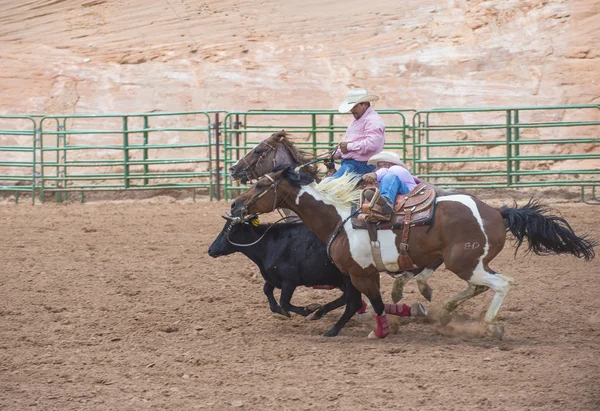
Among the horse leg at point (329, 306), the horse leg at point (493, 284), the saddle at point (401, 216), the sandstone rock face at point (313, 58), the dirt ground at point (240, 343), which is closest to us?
the dirt ground at point (240, 343)

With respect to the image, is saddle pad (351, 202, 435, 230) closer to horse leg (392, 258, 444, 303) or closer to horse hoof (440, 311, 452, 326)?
horse hoof (440, 311, 452, 326)

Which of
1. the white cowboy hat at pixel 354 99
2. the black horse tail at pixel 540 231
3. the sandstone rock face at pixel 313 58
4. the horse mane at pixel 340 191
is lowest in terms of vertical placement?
the black horse tail at pixel 540 231

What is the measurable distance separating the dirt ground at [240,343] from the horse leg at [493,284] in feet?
0.42

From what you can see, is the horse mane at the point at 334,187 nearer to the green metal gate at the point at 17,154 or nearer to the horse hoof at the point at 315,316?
the horse hoof at the point at 315,316

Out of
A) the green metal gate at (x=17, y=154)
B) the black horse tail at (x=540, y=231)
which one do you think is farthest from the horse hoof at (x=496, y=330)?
the green metal gate at (x=17, y=154)

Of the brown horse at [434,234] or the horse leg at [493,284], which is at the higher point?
the brown horse at [434,234]

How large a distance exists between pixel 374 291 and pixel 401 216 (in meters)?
0.59

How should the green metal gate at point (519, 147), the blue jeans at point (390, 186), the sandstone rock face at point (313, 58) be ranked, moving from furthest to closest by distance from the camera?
the sandstone rock face at point (313, 58) → the green metal gate at point (519, 147) → the blue jeans at point (390, 186)

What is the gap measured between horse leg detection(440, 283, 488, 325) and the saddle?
42 centimetres

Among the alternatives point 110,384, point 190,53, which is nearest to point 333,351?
point 110,384

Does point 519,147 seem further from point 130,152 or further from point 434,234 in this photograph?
point 434,234

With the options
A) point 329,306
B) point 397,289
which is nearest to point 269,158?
point 329,306

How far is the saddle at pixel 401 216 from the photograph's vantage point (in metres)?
6.38

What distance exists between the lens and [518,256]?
9742mm
